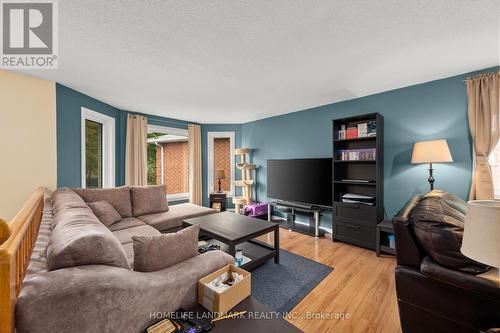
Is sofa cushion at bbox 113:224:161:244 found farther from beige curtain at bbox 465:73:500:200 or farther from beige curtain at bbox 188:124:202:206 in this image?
beige curtain at bbox 465:73:500:200

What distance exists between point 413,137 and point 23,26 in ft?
14.6

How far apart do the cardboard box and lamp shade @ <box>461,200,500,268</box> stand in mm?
1084

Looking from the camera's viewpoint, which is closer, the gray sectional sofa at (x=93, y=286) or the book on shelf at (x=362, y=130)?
the gray sectional sofa at (x=93, y=286)

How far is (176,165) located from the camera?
17.9 ft

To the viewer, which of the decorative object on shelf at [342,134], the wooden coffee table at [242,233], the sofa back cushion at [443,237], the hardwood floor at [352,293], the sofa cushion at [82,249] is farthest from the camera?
the decorative object on shelf at [342,134]

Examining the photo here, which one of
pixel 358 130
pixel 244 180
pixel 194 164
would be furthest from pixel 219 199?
pixel 358 130

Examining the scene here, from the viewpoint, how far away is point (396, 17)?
5.17 ft

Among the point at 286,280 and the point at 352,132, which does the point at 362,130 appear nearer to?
the point at 352,132

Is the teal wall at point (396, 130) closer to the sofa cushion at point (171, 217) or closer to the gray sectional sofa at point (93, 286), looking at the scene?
the sofa cushion at point (171, 217)

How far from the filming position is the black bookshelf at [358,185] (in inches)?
117

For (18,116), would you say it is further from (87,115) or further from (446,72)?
(446,72)

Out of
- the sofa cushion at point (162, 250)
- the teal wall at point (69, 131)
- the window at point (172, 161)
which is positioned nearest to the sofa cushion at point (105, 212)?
the teal wall at point (69, 131)

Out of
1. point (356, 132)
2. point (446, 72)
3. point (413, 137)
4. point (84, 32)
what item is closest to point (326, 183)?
point (356, 132)

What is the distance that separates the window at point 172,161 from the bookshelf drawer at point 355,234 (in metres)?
3.77
